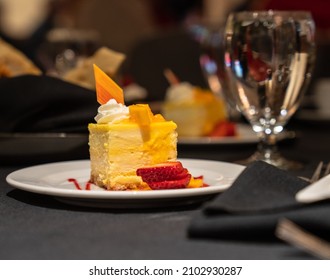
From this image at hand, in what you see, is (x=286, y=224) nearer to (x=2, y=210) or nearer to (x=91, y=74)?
(x=2, y=210)

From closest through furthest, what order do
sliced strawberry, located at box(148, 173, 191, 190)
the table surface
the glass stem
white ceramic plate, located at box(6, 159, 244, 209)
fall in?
1. the table surface
2. white ceramic plate, located at box(6, 159, 244, 209)
3. sliced strawberry, located at box(148, 173, 191, 190)
4. the glass stem

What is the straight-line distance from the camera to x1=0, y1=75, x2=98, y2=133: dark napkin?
137 cm

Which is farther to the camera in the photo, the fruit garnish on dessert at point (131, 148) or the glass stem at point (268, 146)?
the glass stem at point (268, 146)

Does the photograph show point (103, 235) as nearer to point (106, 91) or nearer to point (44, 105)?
point (106, 91)

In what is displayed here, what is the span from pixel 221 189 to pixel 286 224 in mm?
217

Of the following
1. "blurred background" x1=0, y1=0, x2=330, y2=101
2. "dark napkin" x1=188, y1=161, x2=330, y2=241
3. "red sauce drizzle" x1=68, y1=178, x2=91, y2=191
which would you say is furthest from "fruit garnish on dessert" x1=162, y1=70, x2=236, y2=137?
"dark napkin" x1=188, y1=161, x2=330, y2=241

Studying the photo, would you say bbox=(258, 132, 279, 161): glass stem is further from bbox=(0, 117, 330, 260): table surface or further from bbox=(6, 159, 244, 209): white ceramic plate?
bbox=(0, 117, 330, 260): table surface

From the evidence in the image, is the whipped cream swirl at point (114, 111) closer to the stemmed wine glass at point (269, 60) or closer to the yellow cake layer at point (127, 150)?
the yellow cake layer at point (127, 150)

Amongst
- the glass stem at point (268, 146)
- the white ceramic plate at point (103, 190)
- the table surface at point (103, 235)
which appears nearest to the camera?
the table surface at point (103, 235)

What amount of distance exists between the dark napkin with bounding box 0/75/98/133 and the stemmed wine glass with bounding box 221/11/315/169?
29cm

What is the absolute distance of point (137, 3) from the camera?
5.64 metres

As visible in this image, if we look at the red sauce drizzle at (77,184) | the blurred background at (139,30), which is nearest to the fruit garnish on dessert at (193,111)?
the blurred background at (139,30)

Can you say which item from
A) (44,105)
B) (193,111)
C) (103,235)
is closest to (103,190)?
(103,235)

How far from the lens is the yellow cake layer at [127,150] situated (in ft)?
3.28
